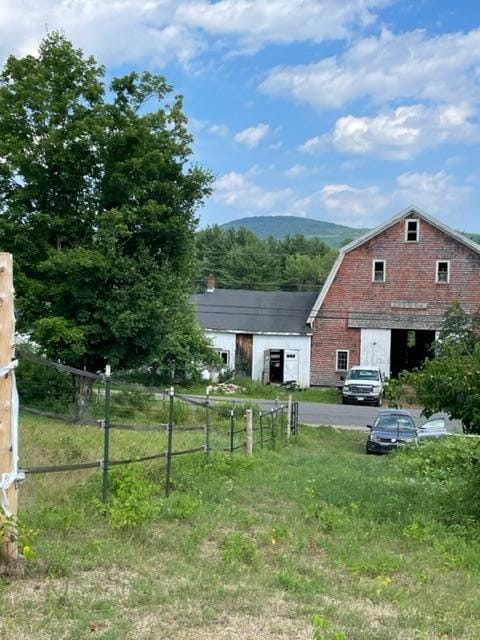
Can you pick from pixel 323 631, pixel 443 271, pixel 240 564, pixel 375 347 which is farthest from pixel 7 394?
pixel 443 271

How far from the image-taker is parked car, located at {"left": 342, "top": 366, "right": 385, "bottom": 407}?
3147cm

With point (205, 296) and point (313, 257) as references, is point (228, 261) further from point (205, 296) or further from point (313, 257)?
point (205, 296)

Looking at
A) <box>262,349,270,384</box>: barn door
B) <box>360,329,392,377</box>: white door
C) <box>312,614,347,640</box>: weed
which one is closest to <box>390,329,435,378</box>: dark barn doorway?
<box>360,329,392,377</box>: white door

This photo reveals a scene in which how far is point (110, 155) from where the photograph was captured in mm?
18641

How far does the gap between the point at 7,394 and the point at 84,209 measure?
48.8 feet

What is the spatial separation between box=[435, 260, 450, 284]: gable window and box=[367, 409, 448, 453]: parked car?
16738 mm

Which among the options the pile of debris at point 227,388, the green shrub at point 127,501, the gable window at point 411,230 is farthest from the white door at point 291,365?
the green shrub at point 127,501

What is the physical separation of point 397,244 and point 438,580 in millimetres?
31871

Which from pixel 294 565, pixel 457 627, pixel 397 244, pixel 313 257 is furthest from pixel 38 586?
pixel 313 257

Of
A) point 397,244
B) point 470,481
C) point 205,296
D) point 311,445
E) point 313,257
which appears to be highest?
point 313,257

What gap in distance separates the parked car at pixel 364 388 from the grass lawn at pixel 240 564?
22.0 meters

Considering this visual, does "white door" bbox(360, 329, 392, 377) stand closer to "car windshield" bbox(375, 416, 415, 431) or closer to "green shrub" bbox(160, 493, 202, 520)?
"car windshield" bbox(375, 416, 415, 431)

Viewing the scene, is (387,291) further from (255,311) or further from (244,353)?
(244,353)

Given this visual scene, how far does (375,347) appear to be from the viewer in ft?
119
